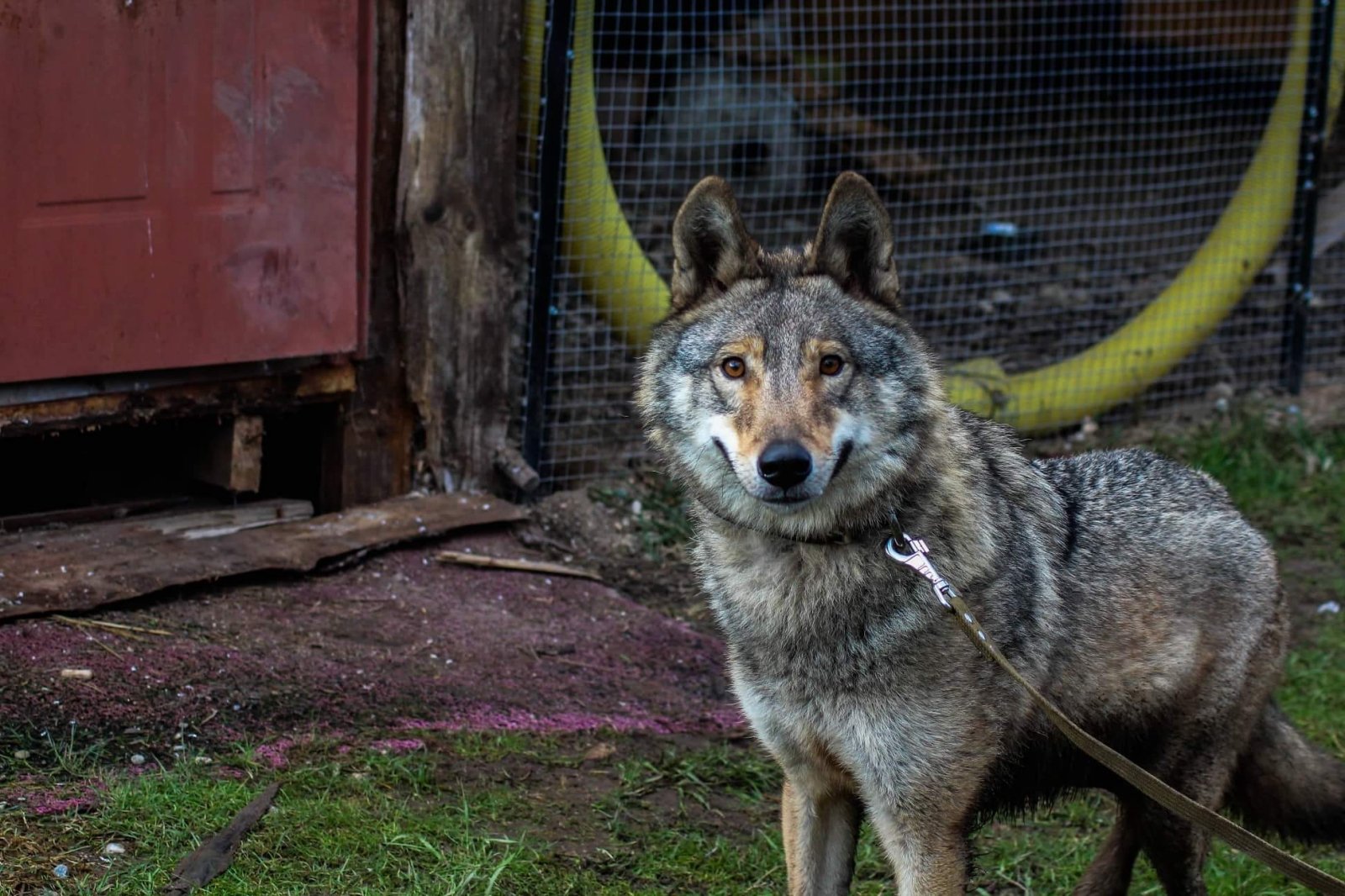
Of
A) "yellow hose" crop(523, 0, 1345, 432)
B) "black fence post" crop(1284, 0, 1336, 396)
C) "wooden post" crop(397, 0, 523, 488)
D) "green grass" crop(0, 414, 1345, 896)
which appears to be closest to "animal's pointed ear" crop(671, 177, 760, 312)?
"green grass" crop(0, 414, 1345, 896)

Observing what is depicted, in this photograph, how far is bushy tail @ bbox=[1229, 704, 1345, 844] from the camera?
4129 mm

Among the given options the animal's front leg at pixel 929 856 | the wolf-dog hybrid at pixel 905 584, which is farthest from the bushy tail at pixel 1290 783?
the animal's front leg at pixel 929 856

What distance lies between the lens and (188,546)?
5.50 m

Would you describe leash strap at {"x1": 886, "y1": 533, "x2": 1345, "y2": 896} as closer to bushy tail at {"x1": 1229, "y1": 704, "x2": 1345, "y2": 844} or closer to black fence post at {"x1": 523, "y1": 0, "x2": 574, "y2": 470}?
bushy tail at {"x1": 1229, "y1": 704, "x2": 1345, "y2": 844}

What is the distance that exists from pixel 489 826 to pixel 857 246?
2.08 meters

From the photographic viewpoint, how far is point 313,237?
5797mm

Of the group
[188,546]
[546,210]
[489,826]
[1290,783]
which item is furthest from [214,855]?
[546,210]

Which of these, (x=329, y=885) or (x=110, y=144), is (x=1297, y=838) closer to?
(x=329, y=885)

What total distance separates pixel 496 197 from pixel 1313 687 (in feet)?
13.0

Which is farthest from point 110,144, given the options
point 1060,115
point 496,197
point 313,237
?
point 1060,115

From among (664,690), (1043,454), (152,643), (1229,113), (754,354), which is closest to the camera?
(754,354)

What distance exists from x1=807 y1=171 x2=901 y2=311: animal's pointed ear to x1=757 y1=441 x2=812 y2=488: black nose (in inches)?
26.0

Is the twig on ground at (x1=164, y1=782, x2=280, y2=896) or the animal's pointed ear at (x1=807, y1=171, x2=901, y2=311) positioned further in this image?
the twig on ground at (x1=164, y1=782, x2=280, y2=896)

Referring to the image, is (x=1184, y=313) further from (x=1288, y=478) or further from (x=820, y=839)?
(x=820, y=839)
